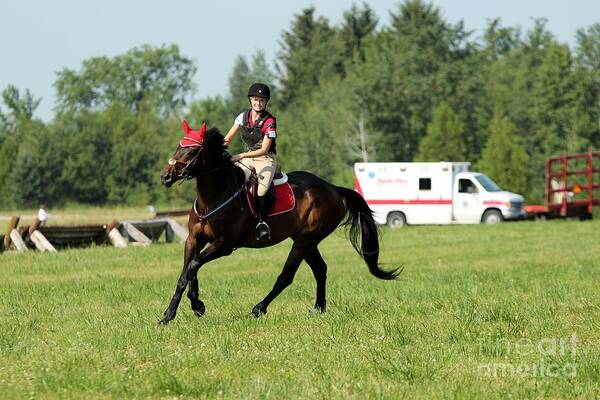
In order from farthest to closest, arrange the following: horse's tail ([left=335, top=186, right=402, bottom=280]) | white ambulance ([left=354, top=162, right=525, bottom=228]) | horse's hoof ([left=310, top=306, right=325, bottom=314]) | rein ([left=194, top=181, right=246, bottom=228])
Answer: white ambulance ([left=354, top=162, right=525, bottom=228]) < horse's tail ([left=335, top=186, right=402, bottom=280]) < horse's hoof ([left=310, top=306, right=325, bottom=314]) < rein ([left=194, top=181, right=246, bottom=228])

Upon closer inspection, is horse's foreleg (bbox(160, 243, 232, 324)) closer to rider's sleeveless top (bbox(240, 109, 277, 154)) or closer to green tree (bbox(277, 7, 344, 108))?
rider's sleeveless top (bbox(240, 109, 277, 154))

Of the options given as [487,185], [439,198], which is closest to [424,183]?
[439,198]

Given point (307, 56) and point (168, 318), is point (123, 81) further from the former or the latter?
point (168, 318)

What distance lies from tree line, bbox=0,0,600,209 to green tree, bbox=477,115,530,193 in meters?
0.08

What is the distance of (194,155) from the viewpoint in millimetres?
11953

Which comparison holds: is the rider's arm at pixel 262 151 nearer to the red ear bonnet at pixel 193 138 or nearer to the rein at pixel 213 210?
the rein at pixel 213 210

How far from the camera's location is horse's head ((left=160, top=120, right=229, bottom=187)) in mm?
11664

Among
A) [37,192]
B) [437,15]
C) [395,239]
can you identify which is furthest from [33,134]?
[395,239]

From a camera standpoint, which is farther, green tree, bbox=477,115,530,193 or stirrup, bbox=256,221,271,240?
green tree, bbox=477,115,530,193

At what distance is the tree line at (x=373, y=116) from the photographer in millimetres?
78750

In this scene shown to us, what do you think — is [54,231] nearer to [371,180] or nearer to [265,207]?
[265,207]

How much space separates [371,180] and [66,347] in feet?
128

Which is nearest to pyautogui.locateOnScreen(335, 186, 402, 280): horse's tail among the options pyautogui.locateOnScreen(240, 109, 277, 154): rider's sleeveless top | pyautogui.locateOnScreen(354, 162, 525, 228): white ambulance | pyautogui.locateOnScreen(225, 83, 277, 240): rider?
pyautogui.locateOnScreen(225, 83, 277, 240): rider

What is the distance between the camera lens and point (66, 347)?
9.80m
